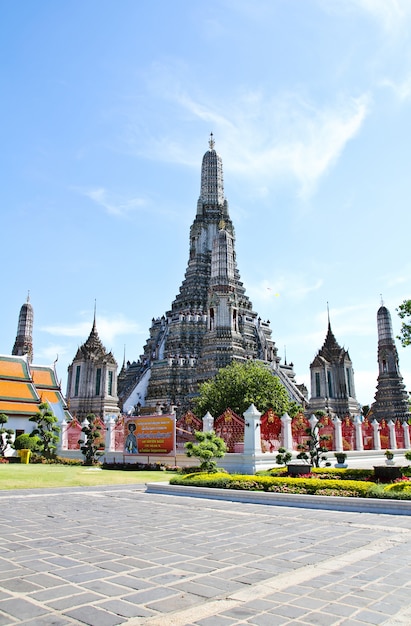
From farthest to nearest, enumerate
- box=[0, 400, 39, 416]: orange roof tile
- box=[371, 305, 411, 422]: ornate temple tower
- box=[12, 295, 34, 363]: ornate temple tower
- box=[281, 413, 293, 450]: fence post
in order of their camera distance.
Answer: box=[12, 295, 34, 363]: ornate temple tower → box=[371, 305, 411, 422]: ornate temple tower → box=[0, 400, 39, 416]: orange roof tile → box=[281, 413, 293, 450]: fence post

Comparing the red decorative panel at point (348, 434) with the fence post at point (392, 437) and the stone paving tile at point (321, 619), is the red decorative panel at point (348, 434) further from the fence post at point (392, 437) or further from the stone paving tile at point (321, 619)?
the stone paving tile at point (321, 619)

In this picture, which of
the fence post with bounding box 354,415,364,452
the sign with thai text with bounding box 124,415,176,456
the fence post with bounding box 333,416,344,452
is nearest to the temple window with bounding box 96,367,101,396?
the sign with thai text with bounding box 124,415,176,456

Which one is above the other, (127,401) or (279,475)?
(127,401)

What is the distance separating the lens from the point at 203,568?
5.57m

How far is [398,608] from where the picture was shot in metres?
4.33

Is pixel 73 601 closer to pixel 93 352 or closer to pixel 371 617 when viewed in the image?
pixel 371 617

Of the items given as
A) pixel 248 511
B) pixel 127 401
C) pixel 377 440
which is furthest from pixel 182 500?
pixel 127 401

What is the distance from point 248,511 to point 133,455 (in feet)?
43.1

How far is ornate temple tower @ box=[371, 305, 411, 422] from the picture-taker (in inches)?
1848

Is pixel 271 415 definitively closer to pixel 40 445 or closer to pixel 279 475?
pixel 279 475

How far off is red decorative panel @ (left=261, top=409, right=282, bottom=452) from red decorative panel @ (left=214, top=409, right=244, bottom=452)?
2.74ft

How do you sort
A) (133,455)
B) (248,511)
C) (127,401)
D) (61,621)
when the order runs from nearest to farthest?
1. (61,621)
2. (248,511)
3. (133,455)
4. (127,401)

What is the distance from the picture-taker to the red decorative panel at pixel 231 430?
20094mm

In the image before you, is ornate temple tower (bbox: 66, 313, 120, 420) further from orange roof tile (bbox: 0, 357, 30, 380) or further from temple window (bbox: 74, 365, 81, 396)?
orange roof tile (bbox: 0, 357, 30, 380)
